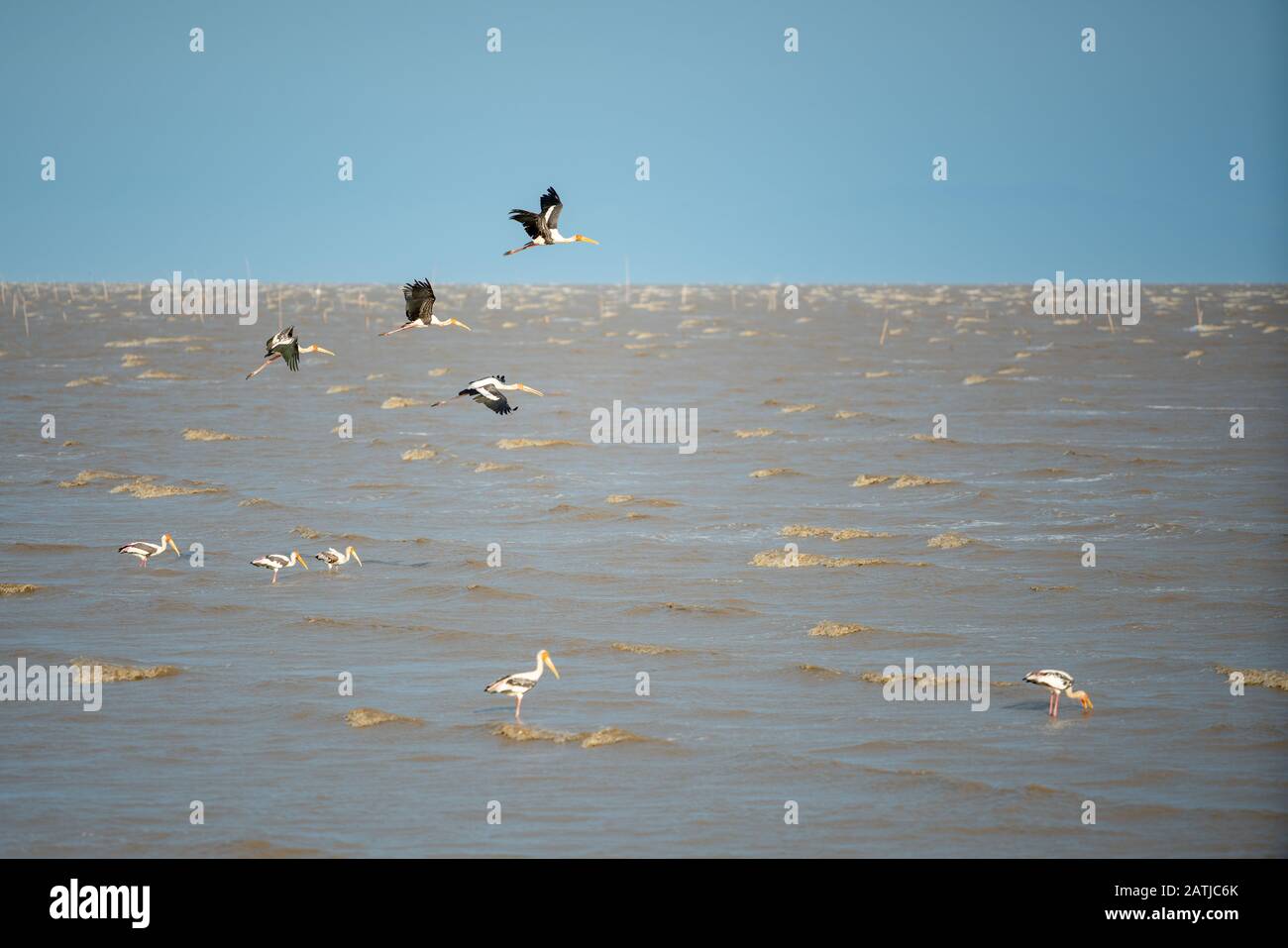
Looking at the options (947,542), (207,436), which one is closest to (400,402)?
(207,436)

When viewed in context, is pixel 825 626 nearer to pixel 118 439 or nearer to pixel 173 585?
pixel 173 585

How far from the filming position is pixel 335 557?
851 inches

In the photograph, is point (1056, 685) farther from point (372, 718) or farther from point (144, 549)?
point (144, 549)

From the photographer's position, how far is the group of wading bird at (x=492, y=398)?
49.3 ft

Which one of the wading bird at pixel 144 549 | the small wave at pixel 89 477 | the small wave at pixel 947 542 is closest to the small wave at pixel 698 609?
the small wave at pixel 947 542

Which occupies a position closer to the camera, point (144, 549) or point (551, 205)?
point (551, 205)

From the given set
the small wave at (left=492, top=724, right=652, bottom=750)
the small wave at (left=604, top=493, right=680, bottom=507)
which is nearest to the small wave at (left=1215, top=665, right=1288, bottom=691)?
the small wave at (left=492, top=724, right=652, bottom=750)

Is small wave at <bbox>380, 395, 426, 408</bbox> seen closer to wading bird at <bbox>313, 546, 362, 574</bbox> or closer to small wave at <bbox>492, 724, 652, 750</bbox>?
wading bird at <bbox>313, 546, 362, 574</bbox>

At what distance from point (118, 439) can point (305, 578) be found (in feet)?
51.4

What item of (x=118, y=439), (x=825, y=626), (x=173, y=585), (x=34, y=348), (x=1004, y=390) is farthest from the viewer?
(x=34, y=348)

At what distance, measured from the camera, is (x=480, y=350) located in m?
61.4

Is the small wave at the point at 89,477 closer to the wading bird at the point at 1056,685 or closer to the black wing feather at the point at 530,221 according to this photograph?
the black wing feather at the point at 530,221

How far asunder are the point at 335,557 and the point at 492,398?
3.47 metres
